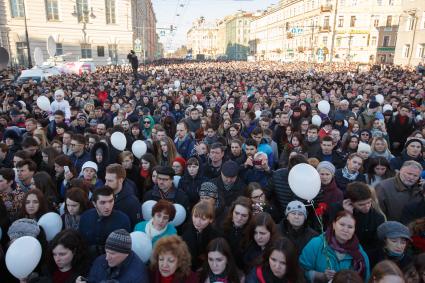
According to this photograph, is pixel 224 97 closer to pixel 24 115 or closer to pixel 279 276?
pixel 24 115

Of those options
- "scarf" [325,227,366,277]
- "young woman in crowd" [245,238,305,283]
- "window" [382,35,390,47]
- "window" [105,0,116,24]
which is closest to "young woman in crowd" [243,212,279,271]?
"young woman in crowd" [245,238,305,283]

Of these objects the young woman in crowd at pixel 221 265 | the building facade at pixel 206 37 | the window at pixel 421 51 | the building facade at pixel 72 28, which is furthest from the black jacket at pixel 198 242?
the building facade at pixel 206 37

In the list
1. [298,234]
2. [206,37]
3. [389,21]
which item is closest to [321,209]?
[298,234]

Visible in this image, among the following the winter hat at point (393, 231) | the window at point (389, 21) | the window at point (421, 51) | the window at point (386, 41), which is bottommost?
the winter hat at point (393, 231)

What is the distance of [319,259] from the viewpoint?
2959 millimetres

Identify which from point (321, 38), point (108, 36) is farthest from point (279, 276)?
point (321, 38)

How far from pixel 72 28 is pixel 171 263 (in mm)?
43204

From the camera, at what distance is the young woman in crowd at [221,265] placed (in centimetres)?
288

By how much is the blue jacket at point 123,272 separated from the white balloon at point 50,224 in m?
0.80

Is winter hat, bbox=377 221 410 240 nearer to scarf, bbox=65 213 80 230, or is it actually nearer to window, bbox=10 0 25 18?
scarf, bbox=65 213 80 230

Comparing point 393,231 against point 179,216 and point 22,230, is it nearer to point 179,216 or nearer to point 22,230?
point 179,216

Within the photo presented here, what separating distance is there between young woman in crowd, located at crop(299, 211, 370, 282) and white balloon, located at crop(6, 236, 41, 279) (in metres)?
2.42

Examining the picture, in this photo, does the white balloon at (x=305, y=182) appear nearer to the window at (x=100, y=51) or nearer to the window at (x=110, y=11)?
the window at (x=100, y=51)

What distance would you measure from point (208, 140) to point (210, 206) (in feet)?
11.5
